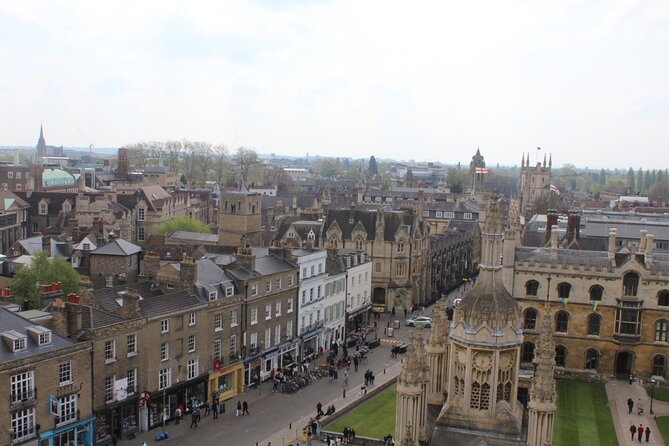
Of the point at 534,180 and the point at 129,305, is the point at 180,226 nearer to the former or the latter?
the point at 129,305

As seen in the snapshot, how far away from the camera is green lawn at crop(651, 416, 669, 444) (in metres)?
37.5

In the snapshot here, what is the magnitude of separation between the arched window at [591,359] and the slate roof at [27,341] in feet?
111

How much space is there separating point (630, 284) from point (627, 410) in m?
9.43

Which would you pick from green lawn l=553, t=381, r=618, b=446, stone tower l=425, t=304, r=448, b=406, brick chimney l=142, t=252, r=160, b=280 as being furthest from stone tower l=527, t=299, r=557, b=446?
brick chimney l=142, t=252, r=160, b=280

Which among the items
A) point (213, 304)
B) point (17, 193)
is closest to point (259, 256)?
point (213, 304)

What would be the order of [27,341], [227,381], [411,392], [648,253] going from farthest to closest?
[648,253], [227,381], [27,341], [411,392]

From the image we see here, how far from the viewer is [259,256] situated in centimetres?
5169

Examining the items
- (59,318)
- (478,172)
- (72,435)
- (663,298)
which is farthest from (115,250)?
(478,172)

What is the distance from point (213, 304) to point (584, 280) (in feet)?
81.6

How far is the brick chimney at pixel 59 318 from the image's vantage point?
34.1 m

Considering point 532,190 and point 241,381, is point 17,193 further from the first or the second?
point 532,190

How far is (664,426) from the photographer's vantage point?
3912 centimetres

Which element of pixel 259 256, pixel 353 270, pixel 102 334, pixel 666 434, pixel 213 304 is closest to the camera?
pixel 102 334

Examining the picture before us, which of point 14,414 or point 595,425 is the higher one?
point 14,414
